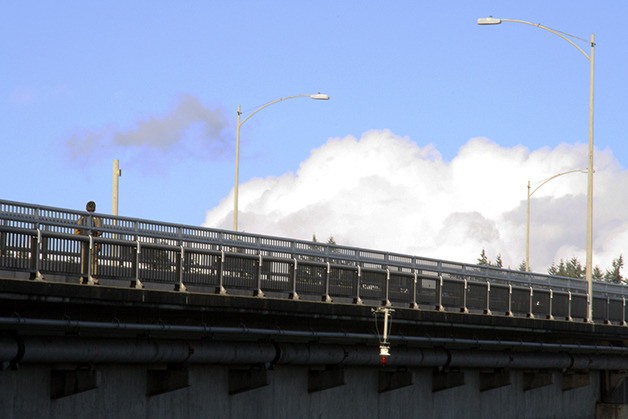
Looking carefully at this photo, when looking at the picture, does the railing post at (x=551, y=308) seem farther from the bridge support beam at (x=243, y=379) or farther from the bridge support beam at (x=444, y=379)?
the bridge support beam at (x=243, y=379)

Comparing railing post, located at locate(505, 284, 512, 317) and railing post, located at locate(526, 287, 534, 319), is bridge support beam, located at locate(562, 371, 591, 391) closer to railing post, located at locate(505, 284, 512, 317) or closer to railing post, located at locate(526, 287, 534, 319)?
railing post, located at locate(526, 287, 534, 319)

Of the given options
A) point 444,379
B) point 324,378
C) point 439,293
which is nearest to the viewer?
point 324,378

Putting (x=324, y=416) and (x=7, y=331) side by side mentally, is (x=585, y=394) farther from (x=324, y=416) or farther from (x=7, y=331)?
(x=7, y=331)

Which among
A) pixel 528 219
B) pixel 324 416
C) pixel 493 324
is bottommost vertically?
pixel 324 416

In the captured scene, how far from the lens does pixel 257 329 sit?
3259 centimetres

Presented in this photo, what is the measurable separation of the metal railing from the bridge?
4 centimetres

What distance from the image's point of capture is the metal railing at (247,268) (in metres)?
28.6

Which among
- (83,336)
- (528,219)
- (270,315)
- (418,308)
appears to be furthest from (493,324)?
(528,219)

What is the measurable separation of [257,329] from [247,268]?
1.90 meters

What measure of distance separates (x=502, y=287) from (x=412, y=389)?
6.21 meters

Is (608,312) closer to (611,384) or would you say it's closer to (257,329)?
(611,384)

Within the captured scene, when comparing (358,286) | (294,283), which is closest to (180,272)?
(294,283)

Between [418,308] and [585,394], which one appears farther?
[585,394]

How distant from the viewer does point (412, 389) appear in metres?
41.6
